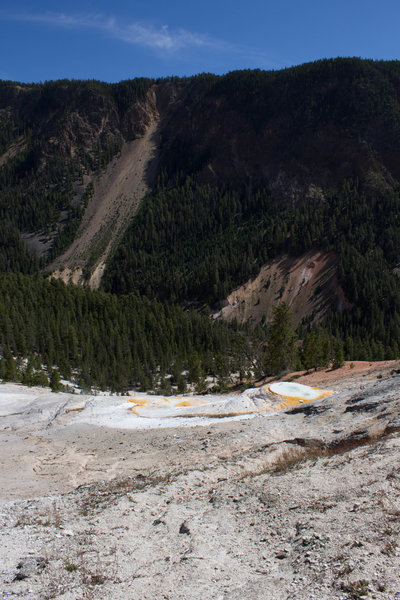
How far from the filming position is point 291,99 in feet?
606

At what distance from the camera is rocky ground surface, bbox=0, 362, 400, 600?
795 cm

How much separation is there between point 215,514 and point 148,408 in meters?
16.1

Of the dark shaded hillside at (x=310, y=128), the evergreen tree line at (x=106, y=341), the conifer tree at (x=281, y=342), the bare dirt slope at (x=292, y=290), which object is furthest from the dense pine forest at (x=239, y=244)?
the bare dirt slope at (x=292, y=290)

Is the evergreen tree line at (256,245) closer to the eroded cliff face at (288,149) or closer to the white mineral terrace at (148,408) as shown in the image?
the eroded cliff face at (288,149)

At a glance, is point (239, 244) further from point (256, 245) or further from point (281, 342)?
point (281, 342)

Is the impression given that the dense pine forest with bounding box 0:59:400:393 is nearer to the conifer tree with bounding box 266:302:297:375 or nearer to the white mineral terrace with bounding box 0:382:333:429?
the conifer tree with bounding box 266:302:297:375

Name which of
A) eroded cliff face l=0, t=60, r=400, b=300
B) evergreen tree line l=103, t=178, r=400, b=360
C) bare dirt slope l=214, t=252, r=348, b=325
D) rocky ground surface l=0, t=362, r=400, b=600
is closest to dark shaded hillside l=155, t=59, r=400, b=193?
eroded cliff face l=0, t=60, r=400, b=300

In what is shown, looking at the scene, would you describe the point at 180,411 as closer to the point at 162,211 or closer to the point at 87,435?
the point at 87,435

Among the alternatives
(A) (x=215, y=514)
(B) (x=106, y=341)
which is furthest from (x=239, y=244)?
(A) (x=215, y=514)

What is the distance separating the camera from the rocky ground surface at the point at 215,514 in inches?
313

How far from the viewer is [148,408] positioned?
26.8m

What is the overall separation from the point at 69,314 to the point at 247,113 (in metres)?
148

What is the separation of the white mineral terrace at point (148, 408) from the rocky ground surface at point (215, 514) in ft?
13.4

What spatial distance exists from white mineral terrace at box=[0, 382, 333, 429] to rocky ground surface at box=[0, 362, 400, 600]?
4.09 m
